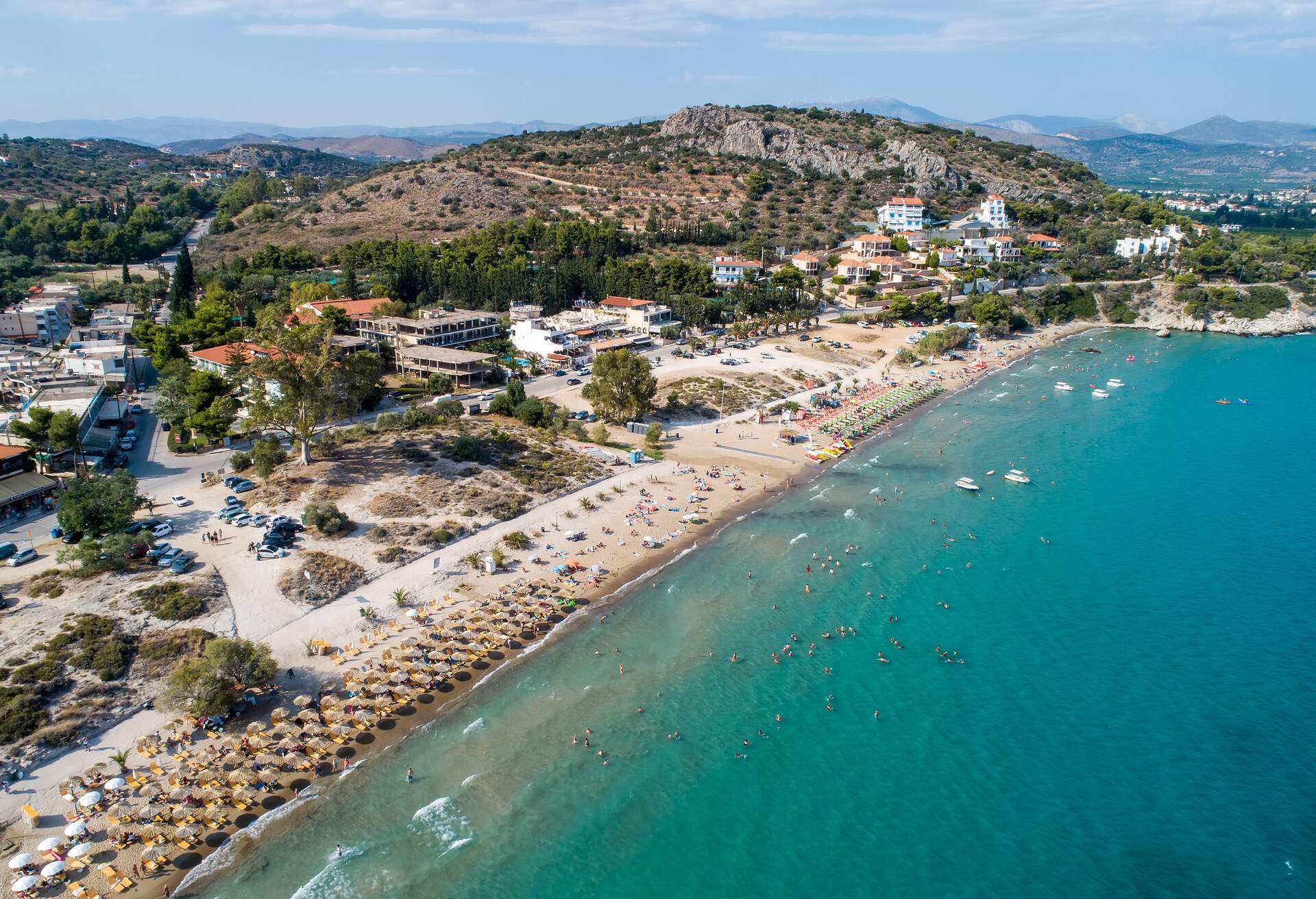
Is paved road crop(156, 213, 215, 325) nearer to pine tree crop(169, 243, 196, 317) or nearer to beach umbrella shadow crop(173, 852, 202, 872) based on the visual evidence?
pine tree crop(169, 243, 196, 317)

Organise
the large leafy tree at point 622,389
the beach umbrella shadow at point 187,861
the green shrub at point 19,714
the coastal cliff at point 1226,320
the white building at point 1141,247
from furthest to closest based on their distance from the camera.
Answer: the white building at point 1141,247, the coastal cliff at point 1226,320, the large leafy tree at point 622,389, the green shrub at point 19,714, the beach umbrella shadow at point 187,861

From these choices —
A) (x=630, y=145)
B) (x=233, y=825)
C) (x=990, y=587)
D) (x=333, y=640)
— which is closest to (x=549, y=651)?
(x=333, y=640)

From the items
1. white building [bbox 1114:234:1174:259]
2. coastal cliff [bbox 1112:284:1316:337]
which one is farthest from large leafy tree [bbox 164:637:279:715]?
white building [bbox 1114:234:1174:259]

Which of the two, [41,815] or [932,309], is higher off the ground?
[932,309]

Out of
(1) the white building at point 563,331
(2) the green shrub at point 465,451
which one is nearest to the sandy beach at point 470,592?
(2) the green shrub at point 465,451

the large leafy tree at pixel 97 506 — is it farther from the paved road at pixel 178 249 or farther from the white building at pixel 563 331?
the paved road at pixel 178 249

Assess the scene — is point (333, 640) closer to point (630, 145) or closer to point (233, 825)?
point (233, 825)
